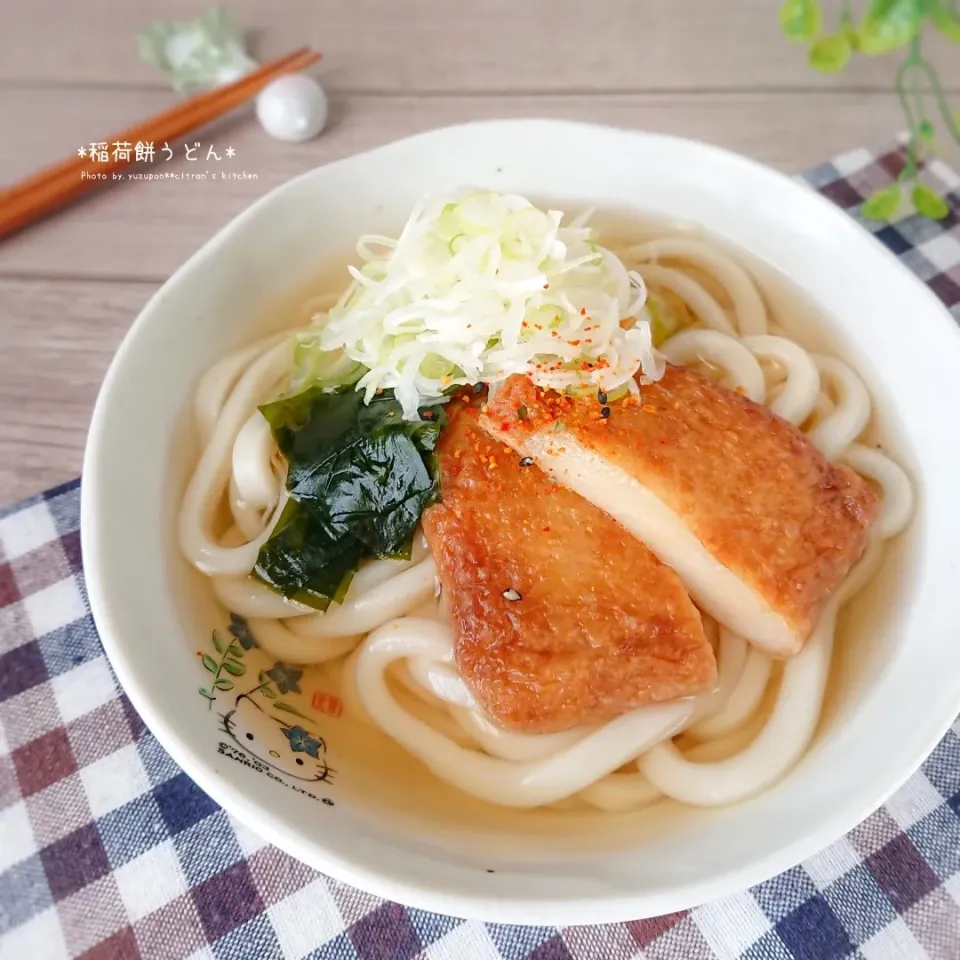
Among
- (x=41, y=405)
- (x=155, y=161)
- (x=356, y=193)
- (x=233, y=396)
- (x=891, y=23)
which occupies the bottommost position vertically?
(x=41, y=405)

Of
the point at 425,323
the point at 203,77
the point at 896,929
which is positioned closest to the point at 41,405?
the point at 425,323

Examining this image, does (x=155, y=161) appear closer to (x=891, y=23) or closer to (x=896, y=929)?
(x=891, y=23)

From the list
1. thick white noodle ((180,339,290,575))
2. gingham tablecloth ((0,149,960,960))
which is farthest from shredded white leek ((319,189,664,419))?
gingham tablecloth ((0,149,960,960))

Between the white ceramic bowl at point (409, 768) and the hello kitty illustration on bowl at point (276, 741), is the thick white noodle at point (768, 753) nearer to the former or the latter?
the white ceramic bowl at point (409, 768)

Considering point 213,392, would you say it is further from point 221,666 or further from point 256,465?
point 221,666

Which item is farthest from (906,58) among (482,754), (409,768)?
(409,768)

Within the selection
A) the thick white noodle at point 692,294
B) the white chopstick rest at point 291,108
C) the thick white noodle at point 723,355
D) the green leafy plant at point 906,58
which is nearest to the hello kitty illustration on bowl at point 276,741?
the thick white noodle at point 723,355
